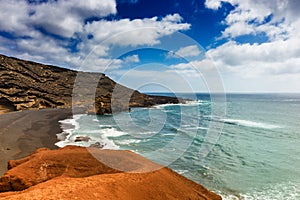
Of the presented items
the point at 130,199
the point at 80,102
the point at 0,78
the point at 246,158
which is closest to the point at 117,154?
the point at 130,199

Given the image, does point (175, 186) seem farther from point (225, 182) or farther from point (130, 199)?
point (225, 182)

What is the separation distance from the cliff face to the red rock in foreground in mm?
40793

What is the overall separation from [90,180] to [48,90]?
60.1 meters

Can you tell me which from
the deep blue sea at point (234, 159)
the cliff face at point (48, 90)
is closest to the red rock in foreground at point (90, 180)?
the deep blue sea at point (234, 159)

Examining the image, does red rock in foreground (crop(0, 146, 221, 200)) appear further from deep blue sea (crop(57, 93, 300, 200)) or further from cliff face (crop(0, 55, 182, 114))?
cliff face (crop(0, 55, 182, 114))

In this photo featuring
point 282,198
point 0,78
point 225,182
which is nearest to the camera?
point 282,198

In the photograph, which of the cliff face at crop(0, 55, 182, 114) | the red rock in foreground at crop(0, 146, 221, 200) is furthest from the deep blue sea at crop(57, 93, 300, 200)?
the cliff face at crop(0, 55, 182, 114)

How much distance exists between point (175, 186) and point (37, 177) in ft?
16.6

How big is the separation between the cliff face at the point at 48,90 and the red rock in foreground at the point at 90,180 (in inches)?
1606

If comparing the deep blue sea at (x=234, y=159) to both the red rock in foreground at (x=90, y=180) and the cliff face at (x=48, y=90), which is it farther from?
the cliff face at (x=48, y=90)

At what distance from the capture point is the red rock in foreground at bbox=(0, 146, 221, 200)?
5699 millimetres

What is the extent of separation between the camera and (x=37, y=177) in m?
7.45

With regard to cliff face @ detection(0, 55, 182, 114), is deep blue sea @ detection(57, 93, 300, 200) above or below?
below

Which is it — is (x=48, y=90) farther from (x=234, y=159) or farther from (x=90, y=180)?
(x=90, y=180)
